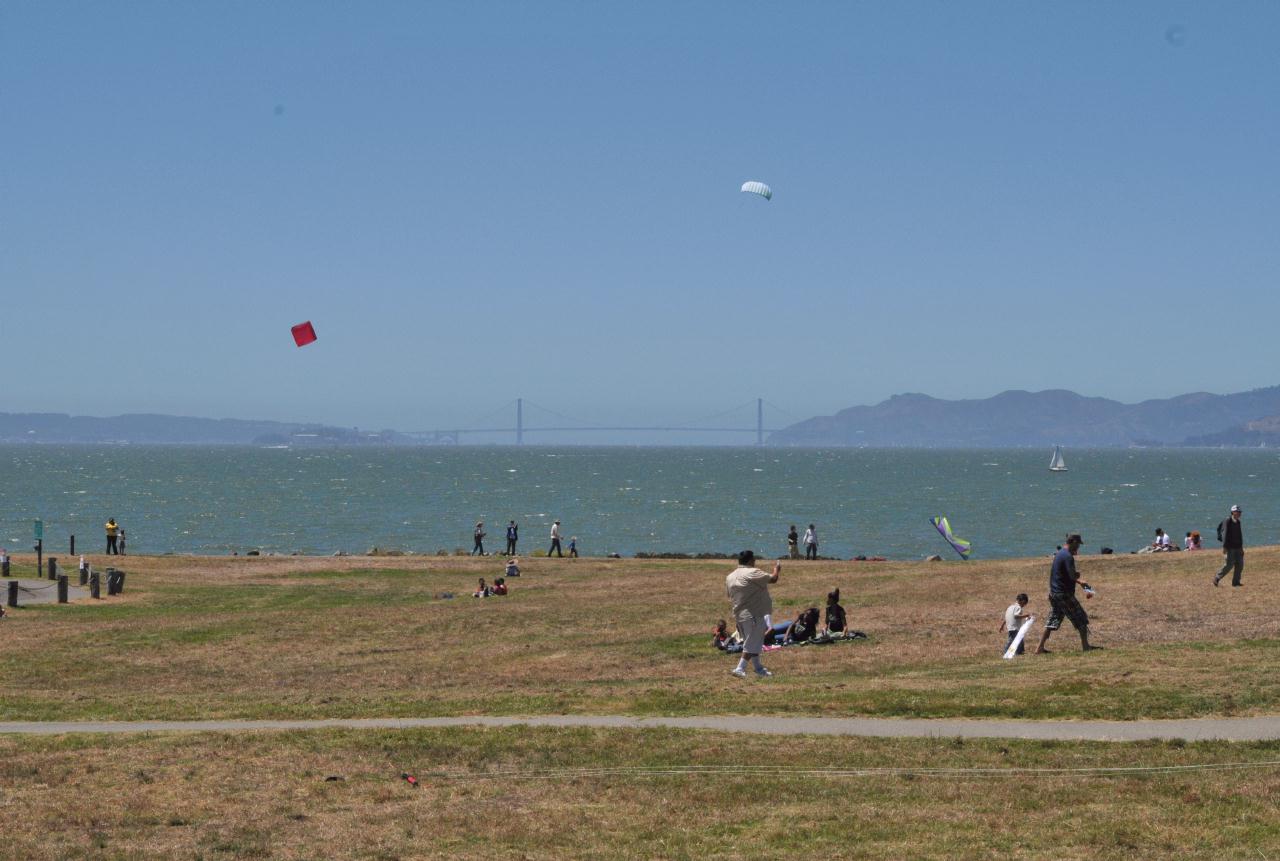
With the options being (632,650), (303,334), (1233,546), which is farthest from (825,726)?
(303,334)

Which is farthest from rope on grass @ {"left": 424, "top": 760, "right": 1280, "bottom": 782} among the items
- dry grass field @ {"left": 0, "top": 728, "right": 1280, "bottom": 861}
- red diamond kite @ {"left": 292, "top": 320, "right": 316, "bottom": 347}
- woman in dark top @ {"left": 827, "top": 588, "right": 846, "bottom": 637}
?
red diamond kite @ {"left": 292, "top": 320, "right": 316, "bottom": 347}

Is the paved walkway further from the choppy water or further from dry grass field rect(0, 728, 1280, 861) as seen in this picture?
the choppy water

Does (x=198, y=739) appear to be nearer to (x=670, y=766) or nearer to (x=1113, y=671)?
(x=670, y=766)

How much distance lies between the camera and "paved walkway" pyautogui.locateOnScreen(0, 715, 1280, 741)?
42.3 ft

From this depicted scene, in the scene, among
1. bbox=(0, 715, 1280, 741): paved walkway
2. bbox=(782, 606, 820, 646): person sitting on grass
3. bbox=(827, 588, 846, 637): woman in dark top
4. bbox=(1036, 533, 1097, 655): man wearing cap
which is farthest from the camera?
bbox=(827, 588, 846, 637): woman in dark top

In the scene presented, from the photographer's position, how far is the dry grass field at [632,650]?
15.5 metres

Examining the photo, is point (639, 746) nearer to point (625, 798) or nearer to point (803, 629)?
point (625, 798)

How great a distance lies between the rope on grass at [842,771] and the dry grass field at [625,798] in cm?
3

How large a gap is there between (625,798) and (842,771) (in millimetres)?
2037

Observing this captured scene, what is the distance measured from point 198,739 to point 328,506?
100741 mm

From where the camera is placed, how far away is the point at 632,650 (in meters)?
22.8

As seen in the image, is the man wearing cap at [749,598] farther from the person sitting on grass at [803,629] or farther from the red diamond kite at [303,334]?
the red diamond kite at [303,334]

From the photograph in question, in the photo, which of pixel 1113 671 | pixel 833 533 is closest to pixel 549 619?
pixel 1113 671

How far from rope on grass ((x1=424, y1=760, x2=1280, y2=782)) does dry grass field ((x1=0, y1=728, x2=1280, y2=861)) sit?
3 cm
